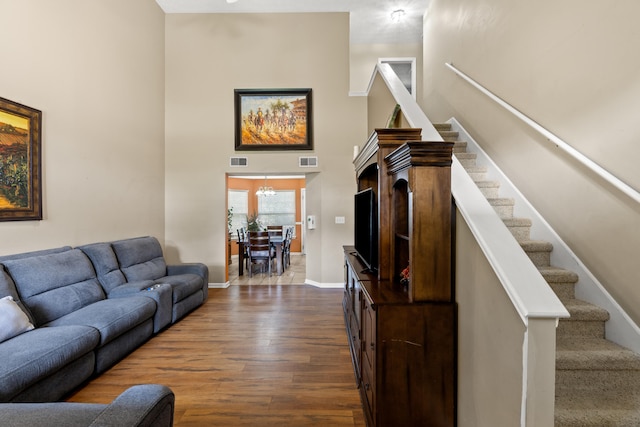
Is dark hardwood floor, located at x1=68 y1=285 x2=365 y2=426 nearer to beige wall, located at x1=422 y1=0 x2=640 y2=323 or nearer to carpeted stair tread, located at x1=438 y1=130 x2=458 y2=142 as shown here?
beige wall, located at x1=422 y1=0 x2=640 y2=323

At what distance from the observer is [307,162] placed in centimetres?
518

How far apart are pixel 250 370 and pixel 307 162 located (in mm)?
3597

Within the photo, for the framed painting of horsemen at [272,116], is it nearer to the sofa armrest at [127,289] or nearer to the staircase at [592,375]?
the sofa armrest at [127,289]

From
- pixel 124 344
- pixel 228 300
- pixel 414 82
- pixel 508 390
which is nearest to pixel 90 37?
pixel 124 344

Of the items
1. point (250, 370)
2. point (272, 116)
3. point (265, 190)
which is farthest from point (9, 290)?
point (265, 190)

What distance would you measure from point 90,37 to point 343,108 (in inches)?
146

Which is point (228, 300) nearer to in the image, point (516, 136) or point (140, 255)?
point (140, 255)

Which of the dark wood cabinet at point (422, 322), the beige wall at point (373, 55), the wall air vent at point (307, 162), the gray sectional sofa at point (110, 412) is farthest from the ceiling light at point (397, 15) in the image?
the gray sectional sofa at point (110, 412)

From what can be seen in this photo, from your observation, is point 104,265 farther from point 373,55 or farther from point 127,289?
point 373,55

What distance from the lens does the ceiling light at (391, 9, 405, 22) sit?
533 cm

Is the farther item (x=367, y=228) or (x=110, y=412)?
(x=367, y=228)

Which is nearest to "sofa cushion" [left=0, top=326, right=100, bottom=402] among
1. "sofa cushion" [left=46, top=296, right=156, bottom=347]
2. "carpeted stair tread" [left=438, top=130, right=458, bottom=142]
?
"sofa cushion" [left=46, top=296, right=156, bottom=347]

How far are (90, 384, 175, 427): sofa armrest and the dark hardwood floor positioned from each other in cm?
106

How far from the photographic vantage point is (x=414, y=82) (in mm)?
6406
